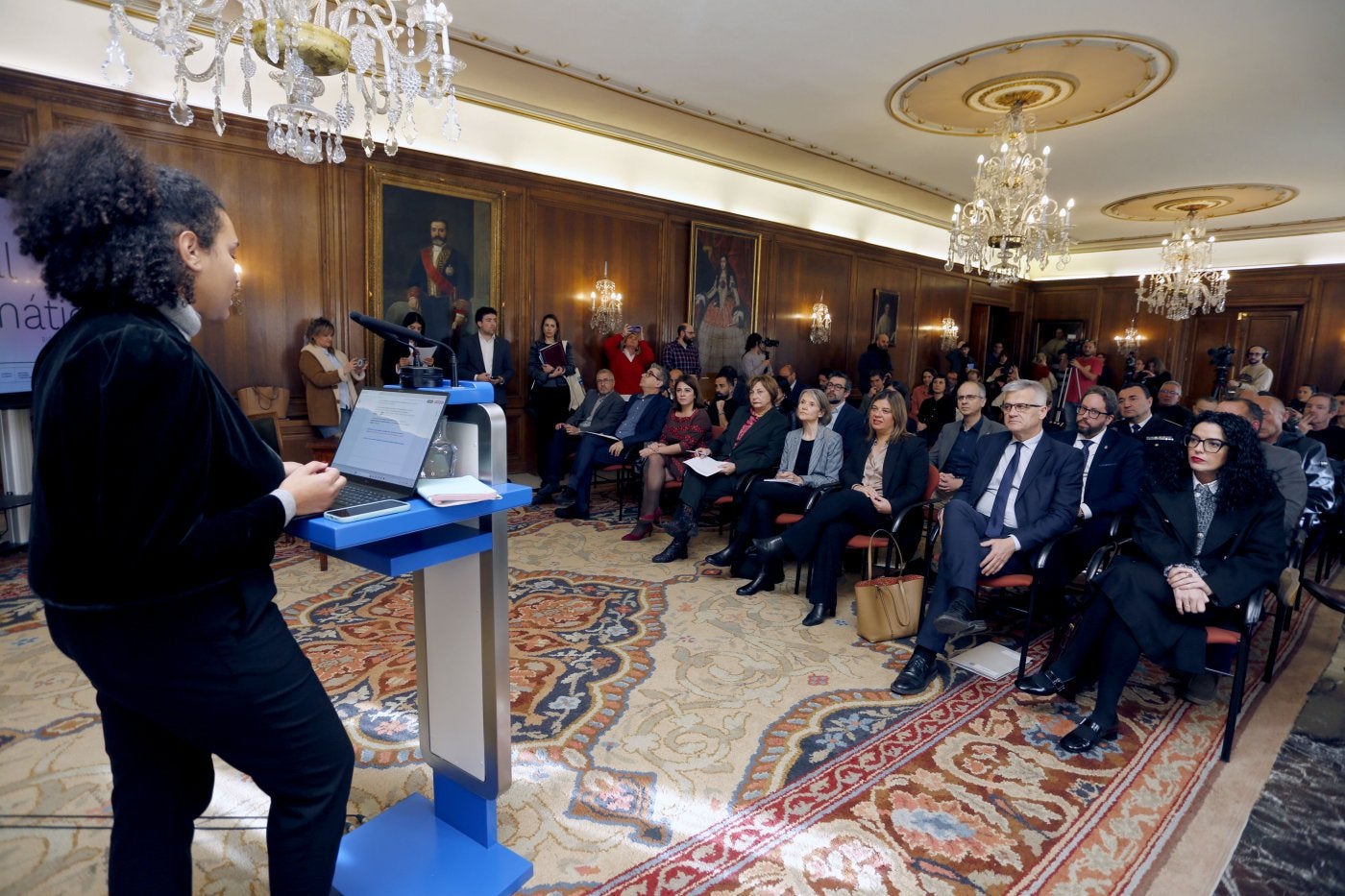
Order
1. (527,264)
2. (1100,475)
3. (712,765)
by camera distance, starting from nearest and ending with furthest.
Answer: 1. (712,765)
2. (1100,475)
3. (527,264)

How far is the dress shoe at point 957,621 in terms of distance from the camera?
305 cm

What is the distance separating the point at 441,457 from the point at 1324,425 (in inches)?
265

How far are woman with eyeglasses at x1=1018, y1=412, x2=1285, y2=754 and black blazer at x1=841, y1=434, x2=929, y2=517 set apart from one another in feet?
3.61

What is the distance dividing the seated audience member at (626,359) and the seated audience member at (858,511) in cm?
371

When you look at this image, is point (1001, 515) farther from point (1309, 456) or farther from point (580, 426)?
point (580, 426)

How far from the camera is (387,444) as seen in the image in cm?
171

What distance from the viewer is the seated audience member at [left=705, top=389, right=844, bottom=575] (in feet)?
14.1

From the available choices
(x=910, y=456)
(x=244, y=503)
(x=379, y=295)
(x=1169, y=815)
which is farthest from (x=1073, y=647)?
(x=379, y=295)

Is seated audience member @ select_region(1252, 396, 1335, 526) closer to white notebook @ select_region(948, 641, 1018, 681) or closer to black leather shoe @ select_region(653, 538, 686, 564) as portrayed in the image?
white notebook @ select_region(948, 641, 1018, 681)

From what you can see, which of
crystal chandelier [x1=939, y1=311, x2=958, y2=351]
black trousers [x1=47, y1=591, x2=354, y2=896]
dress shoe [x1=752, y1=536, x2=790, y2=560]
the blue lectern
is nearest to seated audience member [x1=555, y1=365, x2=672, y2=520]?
dress shoe [x1=752, y1=536, x2=790, y2=560]

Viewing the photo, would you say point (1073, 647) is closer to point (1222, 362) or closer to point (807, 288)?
point (1222, 362)

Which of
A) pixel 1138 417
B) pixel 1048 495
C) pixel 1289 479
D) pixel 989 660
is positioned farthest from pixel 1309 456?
pixel 989 660

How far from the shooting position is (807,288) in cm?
998

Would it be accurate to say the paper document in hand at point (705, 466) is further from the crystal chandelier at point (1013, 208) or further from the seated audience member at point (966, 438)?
the crystal chandelier at point (1013, 208)
